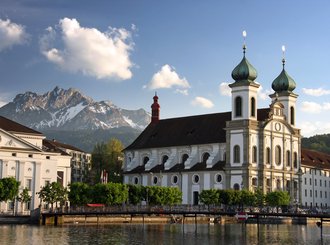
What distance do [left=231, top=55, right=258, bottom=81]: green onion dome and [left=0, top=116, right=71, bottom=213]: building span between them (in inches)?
1296

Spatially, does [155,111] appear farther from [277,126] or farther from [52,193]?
[52,193]

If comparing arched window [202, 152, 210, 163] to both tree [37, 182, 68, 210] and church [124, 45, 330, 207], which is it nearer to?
church [124, 45, 330, 207]

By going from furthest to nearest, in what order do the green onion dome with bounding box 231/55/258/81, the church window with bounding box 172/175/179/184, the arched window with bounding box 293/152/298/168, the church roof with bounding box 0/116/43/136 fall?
the church window with bounding box 172/175/179/184
the arched window with bounding box 293/152/298/168
the green onion dome with bounding box 231/55/258/81
the church roof with bounding box 0/116/43/136

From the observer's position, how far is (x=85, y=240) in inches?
2389

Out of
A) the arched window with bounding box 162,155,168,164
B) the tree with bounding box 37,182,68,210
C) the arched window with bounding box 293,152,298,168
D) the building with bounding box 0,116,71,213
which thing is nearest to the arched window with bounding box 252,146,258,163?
the arched window with bounding box 293,152,298,168

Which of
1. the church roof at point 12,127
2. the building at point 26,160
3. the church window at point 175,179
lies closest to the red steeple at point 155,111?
the church window at point 175,179

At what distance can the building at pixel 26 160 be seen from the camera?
9538 cm

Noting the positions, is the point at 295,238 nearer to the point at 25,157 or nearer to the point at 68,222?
the point at 68,222

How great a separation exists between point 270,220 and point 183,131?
108ft

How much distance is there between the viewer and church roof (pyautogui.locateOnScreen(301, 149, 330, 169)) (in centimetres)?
13200

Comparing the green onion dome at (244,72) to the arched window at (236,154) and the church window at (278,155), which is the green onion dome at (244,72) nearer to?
the arched window at (236,154)

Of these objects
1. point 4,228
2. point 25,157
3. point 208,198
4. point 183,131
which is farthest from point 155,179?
point 4,228

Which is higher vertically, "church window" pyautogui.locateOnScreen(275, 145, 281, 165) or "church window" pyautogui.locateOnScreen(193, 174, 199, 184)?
"church window" pyautogui.locateOnScreen(275, 145, 281, 165)

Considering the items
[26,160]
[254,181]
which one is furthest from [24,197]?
[254,181]
